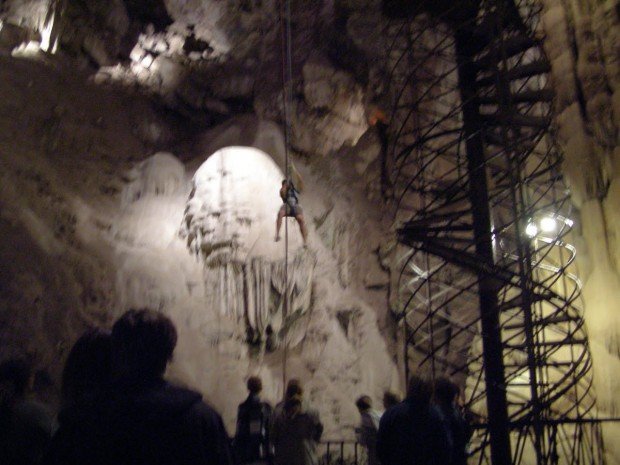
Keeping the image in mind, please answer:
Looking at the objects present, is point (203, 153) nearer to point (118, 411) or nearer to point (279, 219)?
point (279, 219)

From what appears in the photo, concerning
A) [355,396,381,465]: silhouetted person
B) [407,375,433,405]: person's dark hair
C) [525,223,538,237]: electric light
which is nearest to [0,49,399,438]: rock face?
[525,223,538,237]: electric light

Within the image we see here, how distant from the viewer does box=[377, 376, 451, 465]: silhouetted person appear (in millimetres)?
2609

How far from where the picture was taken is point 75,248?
21.3ft

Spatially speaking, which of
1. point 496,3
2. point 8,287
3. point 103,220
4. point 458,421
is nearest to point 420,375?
point 458,421

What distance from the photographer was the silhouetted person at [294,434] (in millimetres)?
3871

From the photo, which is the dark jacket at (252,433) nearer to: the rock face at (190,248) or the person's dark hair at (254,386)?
the person's dark hair at (254,386)

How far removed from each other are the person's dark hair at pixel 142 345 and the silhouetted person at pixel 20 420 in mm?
806

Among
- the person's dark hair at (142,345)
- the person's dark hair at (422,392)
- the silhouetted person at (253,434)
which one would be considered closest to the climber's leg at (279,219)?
the silhouetted person at (253,434)

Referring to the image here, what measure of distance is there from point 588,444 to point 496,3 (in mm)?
3744

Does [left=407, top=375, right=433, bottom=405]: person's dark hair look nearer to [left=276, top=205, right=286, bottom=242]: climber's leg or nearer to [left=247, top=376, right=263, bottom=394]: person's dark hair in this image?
[left=247, top=376, right=263, bottom=394]: person's dark hair

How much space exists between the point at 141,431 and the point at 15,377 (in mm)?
1263

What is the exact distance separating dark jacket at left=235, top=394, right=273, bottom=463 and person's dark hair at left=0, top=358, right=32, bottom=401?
1.64 metres

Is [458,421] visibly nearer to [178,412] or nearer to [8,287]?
[178,412]

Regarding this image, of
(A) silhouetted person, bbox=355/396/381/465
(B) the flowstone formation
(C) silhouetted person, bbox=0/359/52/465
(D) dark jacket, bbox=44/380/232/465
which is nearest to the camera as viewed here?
(D) dark jacket, bbox=44/380/232/465
